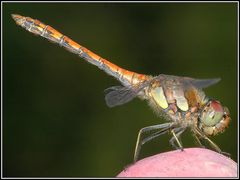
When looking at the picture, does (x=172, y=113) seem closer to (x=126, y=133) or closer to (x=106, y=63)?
(x=106, y=63)

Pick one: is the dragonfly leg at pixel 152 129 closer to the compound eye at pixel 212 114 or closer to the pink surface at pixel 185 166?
the compound eye at pixel 212 114

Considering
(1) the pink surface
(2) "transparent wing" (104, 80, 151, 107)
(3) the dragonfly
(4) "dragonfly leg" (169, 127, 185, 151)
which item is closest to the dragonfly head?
(3) the dragonfly

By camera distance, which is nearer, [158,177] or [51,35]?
[158,177]

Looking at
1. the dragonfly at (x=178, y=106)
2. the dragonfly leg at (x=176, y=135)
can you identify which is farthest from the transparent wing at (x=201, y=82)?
the dragonfly leg at (x=176, y=135)

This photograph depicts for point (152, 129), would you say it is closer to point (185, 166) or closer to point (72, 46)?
point (185, 166)

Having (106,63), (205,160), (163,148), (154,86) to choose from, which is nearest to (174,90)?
(154,86)

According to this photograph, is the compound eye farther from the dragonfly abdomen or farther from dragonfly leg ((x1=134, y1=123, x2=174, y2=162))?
the dragonfly abdomen
